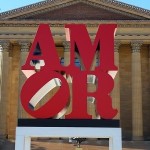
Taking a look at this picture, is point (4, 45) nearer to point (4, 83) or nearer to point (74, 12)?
point (4, 83)

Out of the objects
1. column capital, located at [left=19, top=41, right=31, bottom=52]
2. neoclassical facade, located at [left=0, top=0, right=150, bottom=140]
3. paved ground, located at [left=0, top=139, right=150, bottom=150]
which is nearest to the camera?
paved ground, located at [left=0, top=139, right=150, bottom=150]

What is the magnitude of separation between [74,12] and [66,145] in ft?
52.1

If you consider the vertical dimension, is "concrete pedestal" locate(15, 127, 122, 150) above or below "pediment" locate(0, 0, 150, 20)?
below

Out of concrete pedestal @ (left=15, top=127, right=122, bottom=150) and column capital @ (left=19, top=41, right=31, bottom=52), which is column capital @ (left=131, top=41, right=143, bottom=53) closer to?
column capital @ (left=19, top=41, right=31, bottom=52)

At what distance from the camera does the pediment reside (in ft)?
153

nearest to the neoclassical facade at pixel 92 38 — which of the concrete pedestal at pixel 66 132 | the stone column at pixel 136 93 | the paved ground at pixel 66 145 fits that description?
the stone column at pixel 136 93

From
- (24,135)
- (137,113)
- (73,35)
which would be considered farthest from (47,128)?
(137,113)

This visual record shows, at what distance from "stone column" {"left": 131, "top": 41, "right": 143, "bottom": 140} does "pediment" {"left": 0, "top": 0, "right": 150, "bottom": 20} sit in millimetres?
3455

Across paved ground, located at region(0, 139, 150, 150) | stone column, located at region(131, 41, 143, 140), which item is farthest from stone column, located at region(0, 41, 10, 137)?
stone column, located at region(131, 41, 143, 140)

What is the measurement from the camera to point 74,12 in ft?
156

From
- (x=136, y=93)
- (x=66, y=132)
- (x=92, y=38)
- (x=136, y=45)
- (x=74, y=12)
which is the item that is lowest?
(x=66, y=132)

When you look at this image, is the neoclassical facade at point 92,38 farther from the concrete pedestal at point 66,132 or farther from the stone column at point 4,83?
the concrete pedestal at point 66,132

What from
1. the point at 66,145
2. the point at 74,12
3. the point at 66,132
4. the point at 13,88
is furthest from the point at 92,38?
the point at 66,132

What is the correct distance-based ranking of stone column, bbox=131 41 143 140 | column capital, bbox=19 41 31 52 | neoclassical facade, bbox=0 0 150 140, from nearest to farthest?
stone column, bbox=131 41 143 140 → neoclassical facade, bbox=0 0 150 140 → column capital, bbox=19 41 31 52
